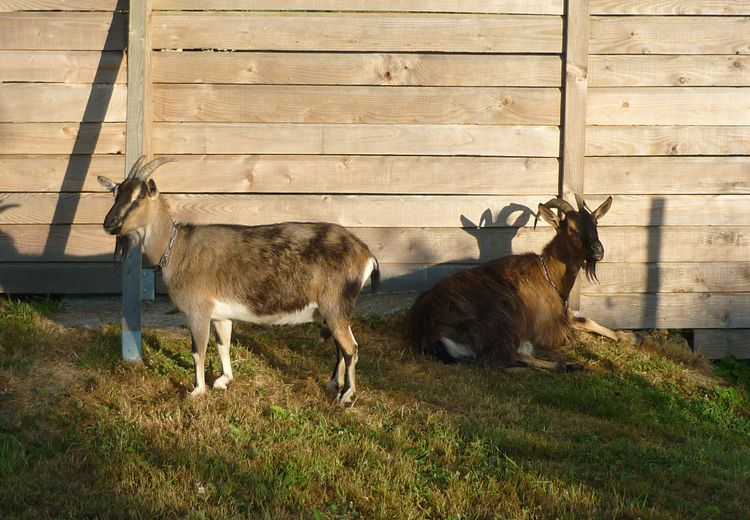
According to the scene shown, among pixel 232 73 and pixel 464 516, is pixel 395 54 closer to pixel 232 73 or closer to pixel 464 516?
pixel 232 73

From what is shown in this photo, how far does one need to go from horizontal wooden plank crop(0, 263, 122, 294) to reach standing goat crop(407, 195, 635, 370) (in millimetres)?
2665

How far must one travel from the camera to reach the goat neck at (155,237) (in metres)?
5.98

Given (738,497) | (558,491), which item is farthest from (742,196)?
(558,491)

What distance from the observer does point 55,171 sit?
763cm

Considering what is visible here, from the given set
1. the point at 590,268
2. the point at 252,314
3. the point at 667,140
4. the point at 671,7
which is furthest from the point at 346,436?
the point at 671,7

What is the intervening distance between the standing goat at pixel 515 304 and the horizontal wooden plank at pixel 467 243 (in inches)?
12.7

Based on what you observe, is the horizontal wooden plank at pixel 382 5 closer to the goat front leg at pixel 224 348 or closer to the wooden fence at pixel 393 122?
the wooden fence at pixel 393 122

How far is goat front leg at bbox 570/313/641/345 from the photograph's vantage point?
783 centimetres

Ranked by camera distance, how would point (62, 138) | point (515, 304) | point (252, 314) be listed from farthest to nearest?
1. point (62, 138)
2. point (515, 304)
3. point (252, 314)

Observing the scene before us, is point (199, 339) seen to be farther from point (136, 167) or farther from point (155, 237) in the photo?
point (136, 167)

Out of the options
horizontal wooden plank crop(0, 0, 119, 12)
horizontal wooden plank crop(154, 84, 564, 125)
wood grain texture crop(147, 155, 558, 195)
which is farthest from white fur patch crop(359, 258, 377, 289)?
horizontal wooden plank crop(0, 0, 119, 12)

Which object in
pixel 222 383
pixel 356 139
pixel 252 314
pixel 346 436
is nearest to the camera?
pixel 346 436

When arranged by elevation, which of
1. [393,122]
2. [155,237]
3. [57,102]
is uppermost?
[57,102]

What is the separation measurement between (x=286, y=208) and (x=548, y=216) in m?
2.23
